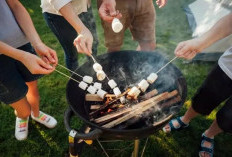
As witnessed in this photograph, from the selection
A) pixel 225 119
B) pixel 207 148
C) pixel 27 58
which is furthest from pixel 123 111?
pixel 207 148

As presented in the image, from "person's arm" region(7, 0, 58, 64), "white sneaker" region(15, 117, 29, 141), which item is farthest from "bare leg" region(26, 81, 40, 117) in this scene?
"person's arm" region(7, 0, 58, 64)

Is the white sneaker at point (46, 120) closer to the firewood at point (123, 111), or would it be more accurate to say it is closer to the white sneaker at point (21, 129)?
the white sneaker at point (21, 129)

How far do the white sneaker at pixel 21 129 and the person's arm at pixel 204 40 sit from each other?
88.8 inches

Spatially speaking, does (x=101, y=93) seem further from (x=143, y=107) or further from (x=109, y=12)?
(x=109, y=12)

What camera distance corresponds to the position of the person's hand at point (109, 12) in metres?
2.46

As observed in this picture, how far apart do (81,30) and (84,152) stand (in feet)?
5.24

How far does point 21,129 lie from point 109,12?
198 centimetres

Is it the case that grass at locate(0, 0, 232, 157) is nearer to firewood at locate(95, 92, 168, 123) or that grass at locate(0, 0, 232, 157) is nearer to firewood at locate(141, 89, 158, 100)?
firewood at locate(95, 92, 168, 123)

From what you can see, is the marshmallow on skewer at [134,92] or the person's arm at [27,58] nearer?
the person's arm at [27,58]

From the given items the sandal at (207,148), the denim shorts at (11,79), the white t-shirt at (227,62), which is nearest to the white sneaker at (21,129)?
the denim shorts at (11,79)

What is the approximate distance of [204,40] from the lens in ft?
7.22

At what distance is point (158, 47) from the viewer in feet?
15.1

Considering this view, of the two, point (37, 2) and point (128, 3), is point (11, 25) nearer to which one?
point (128, 3)

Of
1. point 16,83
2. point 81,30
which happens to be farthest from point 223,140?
point 16,83
